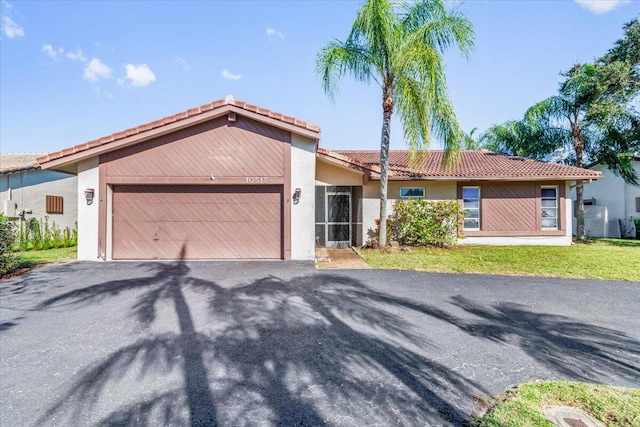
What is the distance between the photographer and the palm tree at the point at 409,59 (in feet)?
32.4

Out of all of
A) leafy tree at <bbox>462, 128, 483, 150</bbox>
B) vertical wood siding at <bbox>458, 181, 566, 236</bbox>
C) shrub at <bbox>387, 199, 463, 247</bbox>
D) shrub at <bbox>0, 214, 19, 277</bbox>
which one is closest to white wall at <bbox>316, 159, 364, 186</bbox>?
shrub at <bbox>387, 199, 463, 247</bbox>

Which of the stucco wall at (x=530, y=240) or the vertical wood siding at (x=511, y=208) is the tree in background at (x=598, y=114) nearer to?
the stucco wall at (x=530, y=240)

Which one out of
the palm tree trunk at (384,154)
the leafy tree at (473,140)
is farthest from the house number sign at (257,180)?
the leafy tree at (473,140)

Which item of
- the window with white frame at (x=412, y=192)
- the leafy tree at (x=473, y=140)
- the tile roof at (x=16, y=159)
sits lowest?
the window with white frame at (x=412, y=192)

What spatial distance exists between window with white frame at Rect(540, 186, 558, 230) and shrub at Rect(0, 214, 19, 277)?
19013 mm

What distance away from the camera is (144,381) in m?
3.33

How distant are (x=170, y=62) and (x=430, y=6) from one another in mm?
10030

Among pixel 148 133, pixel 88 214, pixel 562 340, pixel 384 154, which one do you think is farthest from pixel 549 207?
pixel 88 214

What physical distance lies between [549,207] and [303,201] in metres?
11.5

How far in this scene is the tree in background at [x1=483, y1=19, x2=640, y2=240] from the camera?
15391mm

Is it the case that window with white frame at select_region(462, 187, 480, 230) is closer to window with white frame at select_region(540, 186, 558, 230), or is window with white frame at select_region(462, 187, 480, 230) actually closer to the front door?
window with white frame at select_region(540, 186, 558, 230)

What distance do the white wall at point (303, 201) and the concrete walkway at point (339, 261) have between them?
594mm

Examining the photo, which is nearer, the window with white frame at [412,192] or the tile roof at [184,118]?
the tile roof at [184,118]

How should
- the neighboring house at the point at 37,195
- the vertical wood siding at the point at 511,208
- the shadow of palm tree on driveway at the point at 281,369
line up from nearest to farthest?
the shadow of palm tree on driveway at the point at 281,369
the vertical wood siding at the point at 511,208
the neighboring house at the point at 37,195
